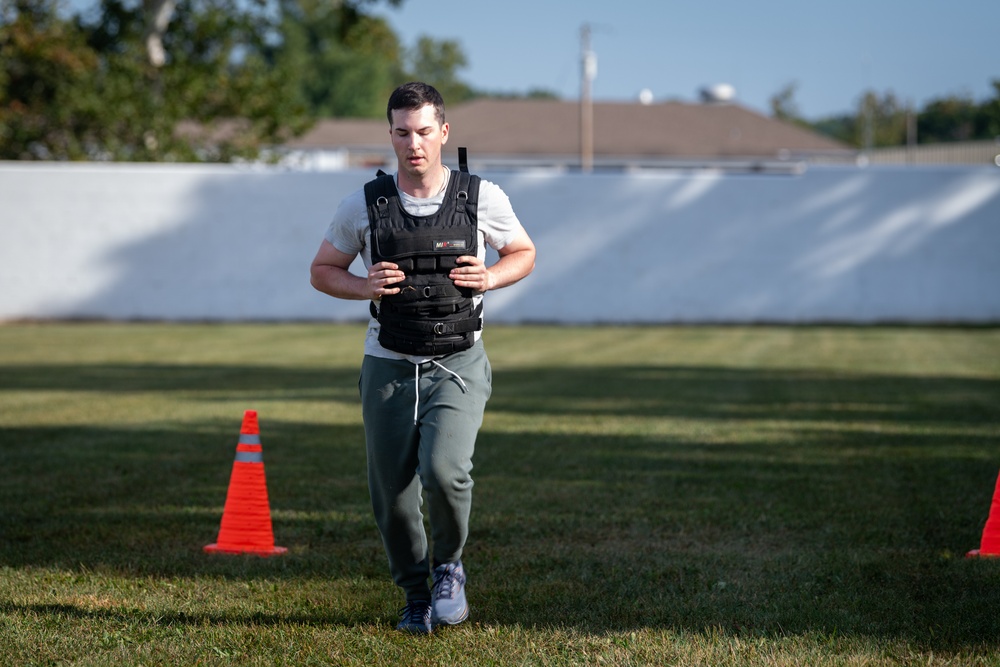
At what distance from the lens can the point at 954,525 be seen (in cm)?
677

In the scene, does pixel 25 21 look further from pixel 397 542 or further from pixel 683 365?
pixel 397 542

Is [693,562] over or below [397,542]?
below

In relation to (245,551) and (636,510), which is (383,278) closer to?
(245,551)

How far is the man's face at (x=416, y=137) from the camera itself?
463 centimetres

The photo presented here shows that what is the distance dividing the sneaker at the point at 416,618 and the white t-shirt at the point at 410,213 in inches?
39.8

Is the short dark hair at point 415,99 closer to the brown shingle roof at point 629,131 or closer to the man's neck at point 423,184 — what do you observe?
the man's neck at point 423,184

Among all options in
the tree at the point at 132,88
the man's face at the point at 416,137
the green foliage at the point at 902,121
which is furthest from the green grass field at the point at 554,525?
the green foliage at the point at 902,121

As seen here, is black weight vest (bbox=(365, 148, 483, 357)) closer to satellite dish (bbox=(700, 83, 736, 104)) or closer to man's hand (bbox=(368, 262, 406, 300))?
man's hand (bbox=(368, 262, 406, 300))

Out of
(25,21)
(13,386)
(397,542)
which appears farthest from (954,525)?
(25,21)

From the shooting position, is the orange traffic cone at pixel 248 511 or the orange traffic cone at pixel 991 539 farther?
the orange traffic cone at pixel 248 511

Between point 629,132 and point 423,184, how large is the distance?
45.2 meters

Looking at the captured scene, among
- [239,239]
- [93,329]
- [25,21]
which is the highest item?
[25,21]

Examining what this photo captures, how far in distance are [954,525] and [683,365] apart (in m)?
9.40

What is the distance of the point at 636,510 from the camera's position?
23.8ft
